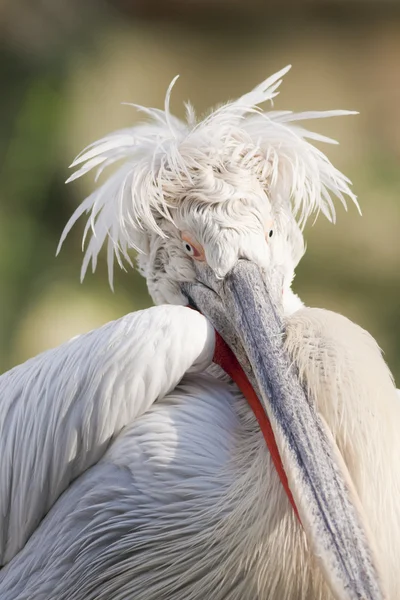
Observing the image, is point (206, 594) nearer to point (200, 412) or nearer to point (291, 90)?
point (200, 412)

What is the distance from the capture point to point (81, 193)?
562 cm

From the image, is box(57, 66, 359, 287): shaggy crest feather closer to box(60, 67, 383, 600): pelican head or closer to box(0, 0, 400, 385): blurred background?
box(60, 67, 383, 600): pelican head

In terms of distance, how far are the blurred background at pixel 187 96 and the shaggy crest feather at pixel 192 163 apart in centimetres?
336

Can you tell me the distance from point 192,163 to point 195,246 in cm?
19

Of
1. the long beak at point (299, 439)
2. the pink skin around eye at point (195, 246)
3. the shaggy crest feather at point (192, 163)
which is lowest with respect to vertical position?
the long beak at point (299, 439)

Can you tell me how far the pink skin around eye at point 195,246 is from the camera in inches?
80.2

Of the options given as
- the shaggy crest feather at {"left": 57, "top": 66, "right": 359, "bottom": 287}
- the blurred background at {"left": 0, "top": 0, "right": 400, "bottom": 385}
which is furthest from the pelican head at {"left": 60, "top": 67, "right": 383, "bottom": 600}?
the blurred background at {"left": 0, "top": 0, "right": 400, "bottom": 385}

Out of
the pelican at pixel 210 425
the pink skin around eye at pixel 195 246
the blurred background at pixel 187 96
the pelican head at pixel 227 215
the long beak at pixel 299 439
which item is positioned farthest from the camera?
the blurred background at pixel 187 96

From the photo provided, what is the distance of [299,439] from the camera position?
1.63 metres

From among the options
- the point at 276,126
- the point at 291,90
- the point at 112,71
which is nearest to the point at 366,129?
the point at 291,90

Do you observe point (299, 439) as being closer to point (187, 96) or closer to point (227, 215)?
point (227, 215)

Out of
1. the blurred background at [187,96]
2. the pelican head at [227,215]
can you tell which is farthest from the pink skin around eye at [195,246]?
the blurred background at [187,96]

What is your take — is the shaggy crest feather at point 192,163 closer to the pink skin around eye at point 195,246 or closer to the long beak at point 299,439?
the pink skin around eye at point 195,246

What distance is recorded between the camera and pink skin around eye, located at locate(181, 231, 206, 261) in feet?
6.68
